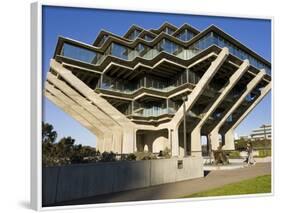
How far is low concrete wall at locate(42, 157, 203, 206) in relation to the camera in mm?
9984

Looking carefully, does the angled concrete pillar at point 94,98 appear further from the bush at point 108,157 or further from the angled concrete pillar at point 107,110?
the bush at point 108,157

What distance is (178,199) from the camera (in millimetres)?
11258

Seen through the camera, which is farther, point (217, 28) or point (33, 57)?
point (217, 28)

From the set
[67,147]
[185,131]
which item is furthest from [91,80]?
[185,131]

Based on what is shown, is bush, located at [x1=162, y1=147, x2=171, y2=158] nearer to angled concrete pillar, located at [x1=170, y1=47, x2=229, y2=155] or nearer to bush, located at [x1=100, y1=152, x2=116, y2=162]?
angled concrete pillar, located at [x1=170, y1=47, x2=229, y2=155]

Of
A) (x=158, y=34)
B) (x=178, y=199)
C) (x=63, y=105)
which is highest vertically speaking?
(x=158, y=34)

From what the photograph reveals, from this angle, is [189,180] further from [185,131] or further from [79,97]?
[79,97]

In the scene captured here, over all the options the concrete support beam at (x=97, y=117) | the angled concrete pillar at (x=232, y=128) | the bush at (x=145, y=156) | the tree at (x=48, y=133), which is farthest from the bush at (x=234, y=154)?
the tree at (x=48, y=133)

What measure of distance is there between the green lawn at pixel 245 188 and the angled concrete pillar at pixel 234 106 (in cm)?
137

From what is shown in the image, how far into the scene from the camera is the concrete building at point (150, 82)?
11000 millimetres

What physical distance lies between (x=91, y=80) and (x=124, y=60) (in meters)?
0.89

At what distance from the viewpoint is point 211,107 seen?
15.1 m

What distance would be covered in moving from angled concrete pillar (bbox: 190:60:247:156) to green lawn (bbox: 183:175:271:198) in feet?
4.13

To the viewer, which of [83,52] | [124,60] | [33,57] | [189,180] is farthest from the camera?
[189,180]
